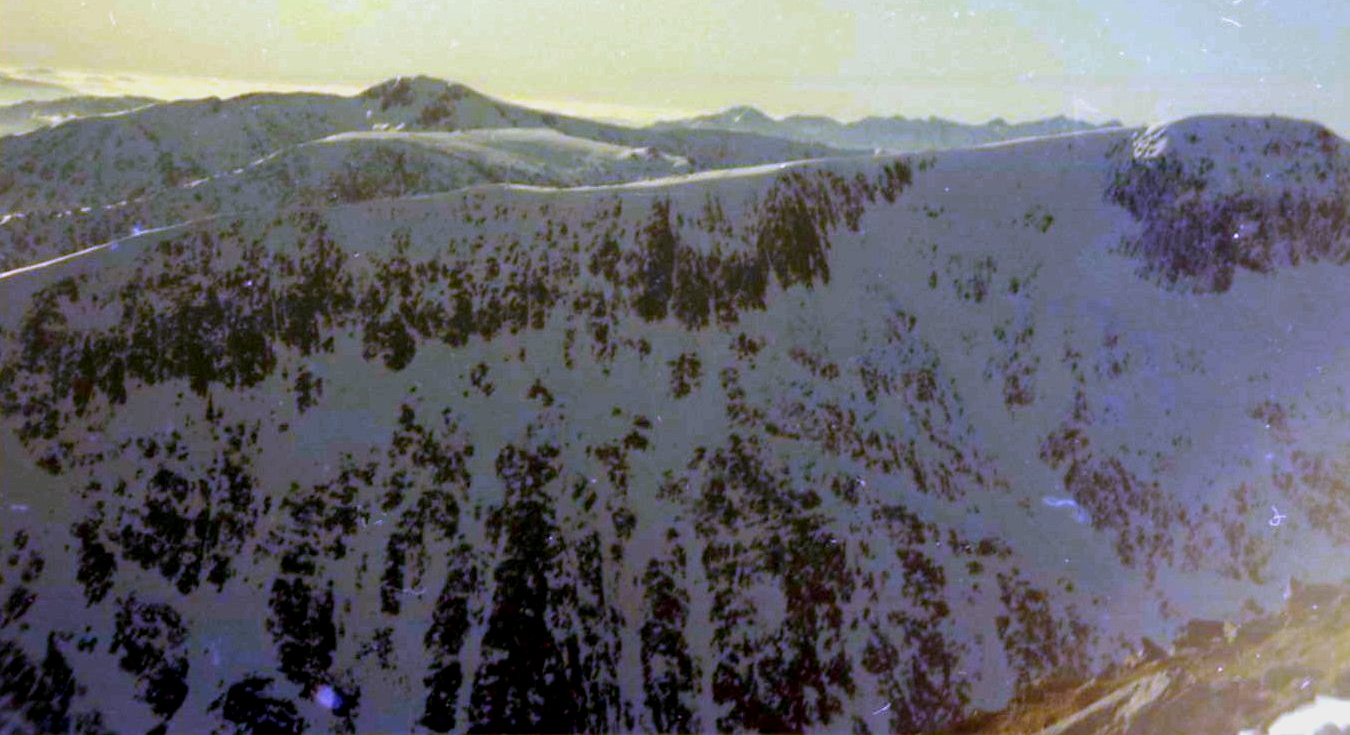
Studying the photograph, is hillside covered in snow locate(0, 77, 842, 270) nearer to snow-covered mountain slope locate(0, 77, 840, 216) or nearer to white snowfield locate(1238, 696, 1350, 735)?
snow-covered mountain slope locate(0, 77, 840, 216)

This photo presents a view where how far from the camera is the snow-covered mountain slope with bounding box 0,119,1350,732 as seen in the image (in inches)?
1414

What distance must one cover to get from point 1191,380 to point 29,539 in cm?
5979

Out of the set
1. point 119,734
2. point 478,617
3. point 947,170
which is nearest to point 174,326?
point 119,734

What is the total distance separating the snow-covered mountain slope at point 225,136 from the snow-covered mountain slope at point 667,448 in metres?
57.1

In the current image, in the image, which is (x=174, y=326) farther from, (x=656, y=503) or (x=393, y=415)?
(x=656, y=503)

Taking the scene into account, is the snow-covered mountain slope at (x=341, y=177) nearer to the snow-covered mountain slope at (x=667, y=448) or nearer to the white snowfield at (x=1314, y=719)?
the snow-covered mountain slope at (x=667, y=448)

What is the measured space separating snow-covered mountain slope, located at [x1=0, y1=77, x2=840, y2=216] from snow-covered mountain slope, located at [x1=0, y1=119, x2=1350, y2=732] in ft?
187

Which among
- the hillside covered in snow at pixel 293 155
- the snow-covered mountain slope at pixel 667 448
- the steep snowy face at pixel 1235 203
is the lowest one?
the snow-covered mountain slope at pixel 667 448

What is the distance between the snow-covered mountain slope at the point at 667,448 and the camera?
35.9 meters

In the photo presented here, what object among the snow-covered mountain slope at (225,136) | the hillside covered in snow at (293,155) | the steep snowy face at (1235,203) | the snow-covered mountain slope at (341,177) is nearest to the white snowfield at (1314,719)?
the steep snowy face at (1235,203)

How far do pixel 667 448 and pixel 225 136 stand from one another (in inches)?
3637

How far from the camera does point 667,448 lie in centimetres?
4203

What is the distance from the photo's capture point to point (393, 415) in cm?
4197

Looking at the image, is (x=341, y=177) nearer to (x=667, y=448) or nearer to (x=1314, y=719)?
(x=667, y=448)
